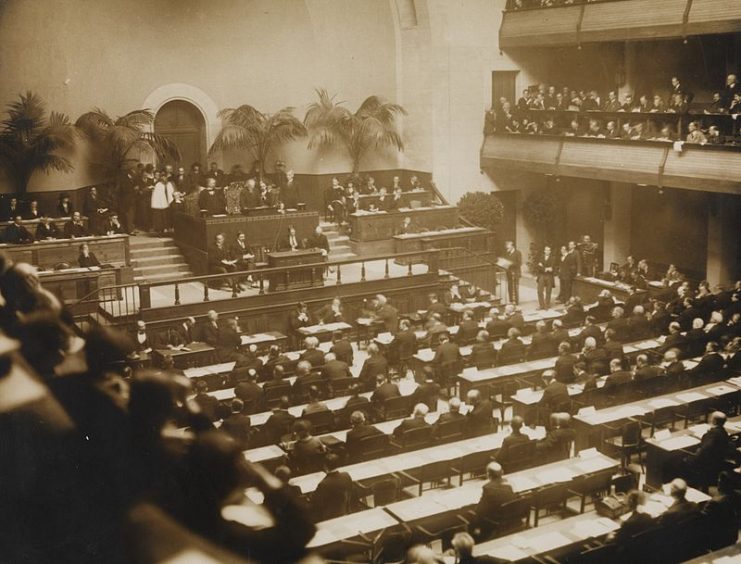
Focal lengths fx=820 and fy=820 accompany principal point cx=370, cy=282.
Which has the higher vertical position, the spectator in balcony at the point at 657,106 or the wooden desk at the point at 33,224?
the spectator in balcony at the point at 657,106

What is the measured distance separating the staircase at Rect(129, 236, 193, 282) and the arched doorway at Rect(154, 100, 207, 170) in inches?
175

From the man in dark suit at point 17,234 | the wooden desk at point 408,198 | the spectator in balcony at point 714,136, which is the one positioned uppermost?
the spectator in balcony at point 714,136

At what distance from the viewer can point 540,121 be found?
25.4 meters

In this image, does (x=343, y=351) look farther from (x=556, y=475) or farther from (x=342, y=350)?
(x=556, y=475)

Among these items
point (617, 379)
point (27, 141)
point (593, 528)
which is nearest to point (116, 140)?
point (27, 141)

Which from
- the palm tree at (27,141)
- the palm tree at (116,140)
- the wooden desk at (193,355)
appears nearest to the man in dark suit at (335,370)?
the wooden desk at (193,355)

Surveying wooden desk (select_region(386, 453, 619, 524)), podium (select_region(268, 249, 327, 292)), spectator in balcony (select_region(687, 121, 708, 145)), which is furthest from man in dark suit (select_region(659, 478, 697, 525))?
spectator in balcony (select_region(687, 121, 708, 145))

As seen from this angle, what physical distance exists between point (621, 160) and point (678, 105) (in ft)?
7.24

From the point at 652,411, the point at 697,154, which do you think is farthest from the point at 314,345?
the point at 697,154

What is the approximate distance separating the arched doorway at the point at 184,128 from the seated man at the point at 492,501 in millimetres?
19148

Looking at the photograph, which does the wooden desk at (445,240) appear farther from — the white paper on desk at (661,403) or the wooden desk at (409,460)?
the wooden desk at (409,460)

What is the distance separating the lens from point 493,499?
27.8 ft

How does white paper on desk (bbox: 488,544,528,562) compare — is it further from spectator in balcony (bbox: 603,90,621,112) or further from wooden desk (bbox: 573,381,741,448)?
spectator in balcony (bbox: 603,90,621,112)

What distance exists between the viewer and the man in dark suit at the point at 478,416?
11.3 meters
